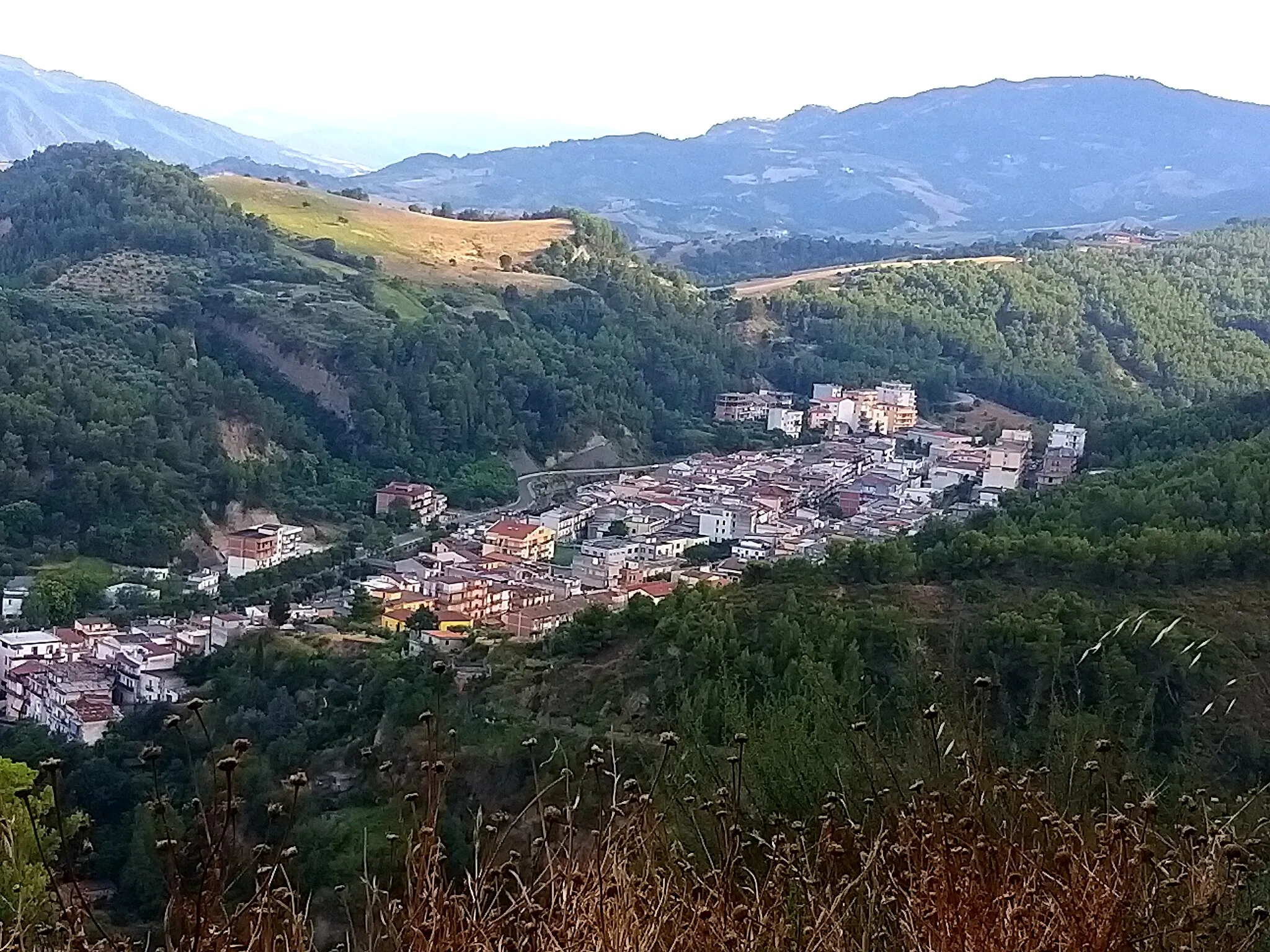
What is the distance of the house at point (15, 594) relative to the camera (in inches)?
788

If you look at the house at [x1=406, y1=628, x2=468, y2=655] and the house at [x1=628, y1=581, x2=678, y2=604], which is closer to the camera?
the house at [x1=406, y1=628, x2=468, y2=655]

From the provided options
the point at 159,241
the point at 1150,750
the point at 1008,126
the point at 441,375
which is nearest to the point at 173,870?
the point at 1150,750

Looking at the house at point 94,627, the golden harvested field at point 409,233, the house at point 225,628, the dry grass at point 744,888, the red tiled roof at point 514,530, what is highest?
the dry grass at point 744,888

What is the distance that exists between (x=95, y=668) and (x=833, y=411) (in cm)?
2383

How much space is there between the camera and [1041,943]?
2.06 m

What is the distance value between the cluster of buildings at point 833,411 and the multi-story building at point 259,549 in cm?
1589

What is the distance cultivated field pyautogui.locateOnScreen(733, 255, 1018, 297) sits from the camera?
4876cm

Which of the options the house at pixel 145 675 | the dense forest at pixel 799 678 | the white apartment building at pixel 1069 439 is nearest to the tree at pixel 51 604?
the house at pixel 145 675

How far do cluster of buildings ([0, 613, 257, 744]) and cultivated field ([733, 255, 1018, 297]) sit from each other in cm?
3104

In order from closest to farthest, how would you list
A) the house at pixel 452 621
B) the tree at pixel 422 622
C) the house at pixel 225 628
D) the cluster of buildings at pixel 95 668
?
the cluster of buildings at pixel 95 668, the tree at pixel 422 622, the house at pixel 452 621, the house at pixel 225 628

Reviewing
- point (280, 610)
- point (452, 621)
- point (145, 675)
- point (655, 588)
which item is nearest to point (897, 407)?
point (655, 588)

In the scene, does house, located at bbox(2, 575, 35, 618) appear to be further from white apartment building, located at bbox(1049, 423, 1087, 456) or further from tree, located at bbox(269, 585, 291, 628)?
white apartment building, located at bbox(1049, 423, 1087, 456)

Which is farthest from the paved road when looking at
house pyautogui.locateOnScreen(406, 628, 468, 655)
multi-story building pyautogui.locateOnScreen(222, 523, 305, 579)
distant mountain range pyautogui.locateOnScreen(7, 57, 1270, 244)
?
distant mountain range pyautogui.locateOnScreen(7, 57, 1270, 244)

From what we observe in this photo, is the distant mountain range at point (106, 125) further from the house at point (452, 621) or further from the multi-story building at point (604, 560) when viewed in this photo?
the house at point (452, 621)
